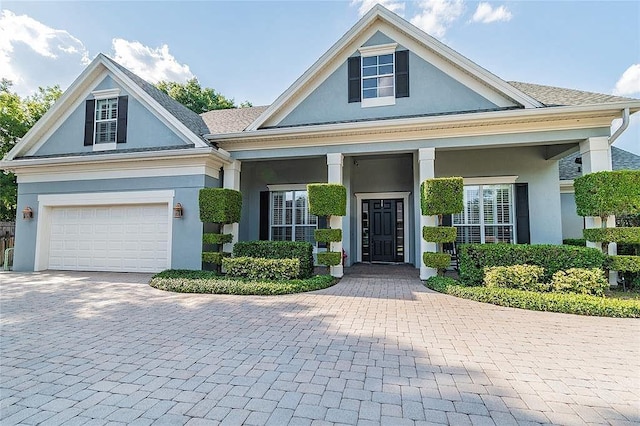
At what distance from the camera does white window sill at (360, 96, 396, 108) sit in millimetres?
8867

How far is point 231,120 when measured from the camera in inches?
471

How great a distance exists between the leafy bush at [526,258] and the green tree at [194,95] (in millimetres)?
22265

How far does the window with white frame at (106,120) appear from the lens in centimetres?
1010

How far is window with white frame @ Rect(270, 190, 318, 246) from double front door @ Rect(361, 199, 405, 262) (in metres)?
2.08

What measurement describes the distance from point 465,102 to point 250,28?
738cm

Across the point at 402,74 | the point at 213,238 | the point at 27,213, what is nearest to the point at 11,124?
the point at 27,213

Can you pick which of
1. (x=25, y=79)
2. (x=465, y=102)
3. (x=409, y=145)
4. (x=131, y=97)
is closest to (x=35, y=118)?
(x=25, y=79)

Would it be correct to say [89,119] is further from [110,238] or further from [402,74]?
[402,74]

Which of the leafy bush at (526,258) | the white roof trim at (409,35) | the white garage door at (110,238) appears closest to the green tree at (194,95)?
the white garage door at (110,238)

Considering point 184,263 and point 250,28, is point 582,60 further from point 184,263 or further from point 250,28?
point 184,263

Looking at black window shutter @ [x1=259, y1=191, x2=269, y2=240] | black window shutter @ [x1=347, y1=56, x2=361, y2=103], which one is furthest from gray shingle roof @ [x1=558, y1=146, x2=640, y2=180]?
black window shutter @ [x1=259, y1=191, x2=269, y2=240]

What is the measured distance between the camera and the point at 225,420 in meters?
2.32

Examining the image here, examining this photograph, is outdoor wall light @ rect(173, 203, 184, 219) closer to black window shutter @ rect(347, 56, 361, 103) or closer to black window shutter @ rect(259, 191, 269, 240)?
black window shutter @ rect(259, 191, 269, 240)

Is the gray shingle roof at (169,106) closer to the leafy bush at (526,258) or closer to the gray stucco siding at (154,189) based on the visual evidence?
the gray stucco siding at (154,189)
